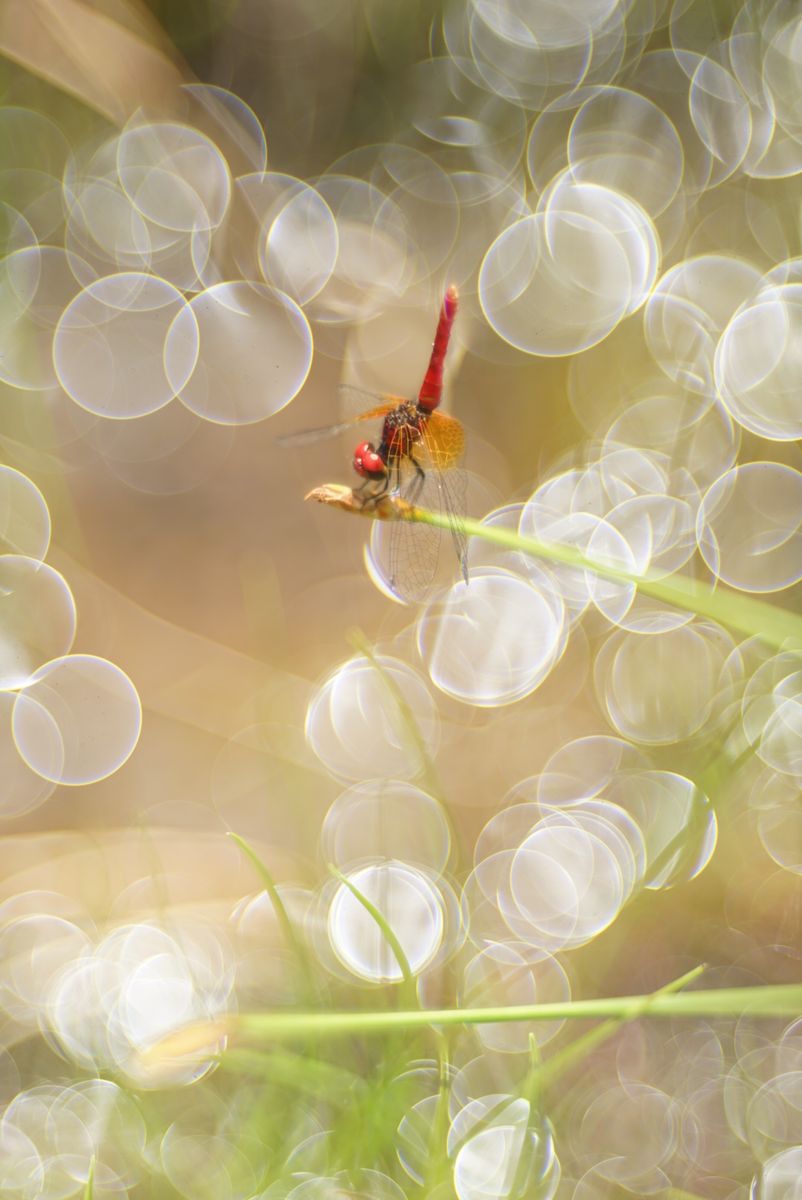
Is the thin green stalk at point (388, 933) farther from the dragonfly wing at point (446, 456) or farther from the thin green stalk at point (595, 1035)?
the dragonfly wing at point (446, 456)

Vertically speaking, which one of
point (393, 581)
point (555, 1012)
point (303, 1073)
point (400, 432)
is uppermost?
point (400, 432)

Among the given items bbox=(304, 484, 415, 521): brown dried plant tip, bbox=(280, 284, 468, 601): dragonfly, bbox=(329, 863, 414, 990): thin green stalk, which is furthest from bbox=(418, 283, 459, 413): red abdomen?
bbox=(329, 863, 414, 990): thin green stalk

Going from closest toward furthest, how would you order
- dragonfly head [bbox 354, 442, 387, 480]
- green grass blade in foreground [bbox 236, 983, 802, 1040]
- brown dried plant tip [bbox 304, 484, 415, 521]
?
green grass blade in foreground [bbox 236, 983, 802, 1040]
brown dried plant tip [bbox 304, 484, 415, 521]
dragonfly head [bbox 354, 442, 387, 480]

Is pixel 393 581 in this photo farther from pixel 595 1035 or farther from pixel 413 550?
pixel 595 1035

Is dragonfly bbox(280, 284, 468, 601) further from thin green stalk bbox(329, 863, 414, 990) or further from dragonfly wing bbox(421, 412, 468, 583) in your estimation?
thin green stalk bbox(329, 863, 414, 990)

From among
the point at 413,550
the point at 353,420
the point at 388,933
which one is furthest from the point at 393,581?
the point at 388,933

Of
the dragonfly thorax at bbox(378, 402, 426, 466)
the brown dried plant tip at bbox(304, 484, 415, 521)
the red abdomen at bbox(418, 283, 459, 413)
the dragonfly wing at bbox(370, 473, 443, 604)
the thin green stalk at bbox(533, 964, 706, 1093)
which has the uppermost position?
the red abdomen at bbox(418, 283, 459, 413)
